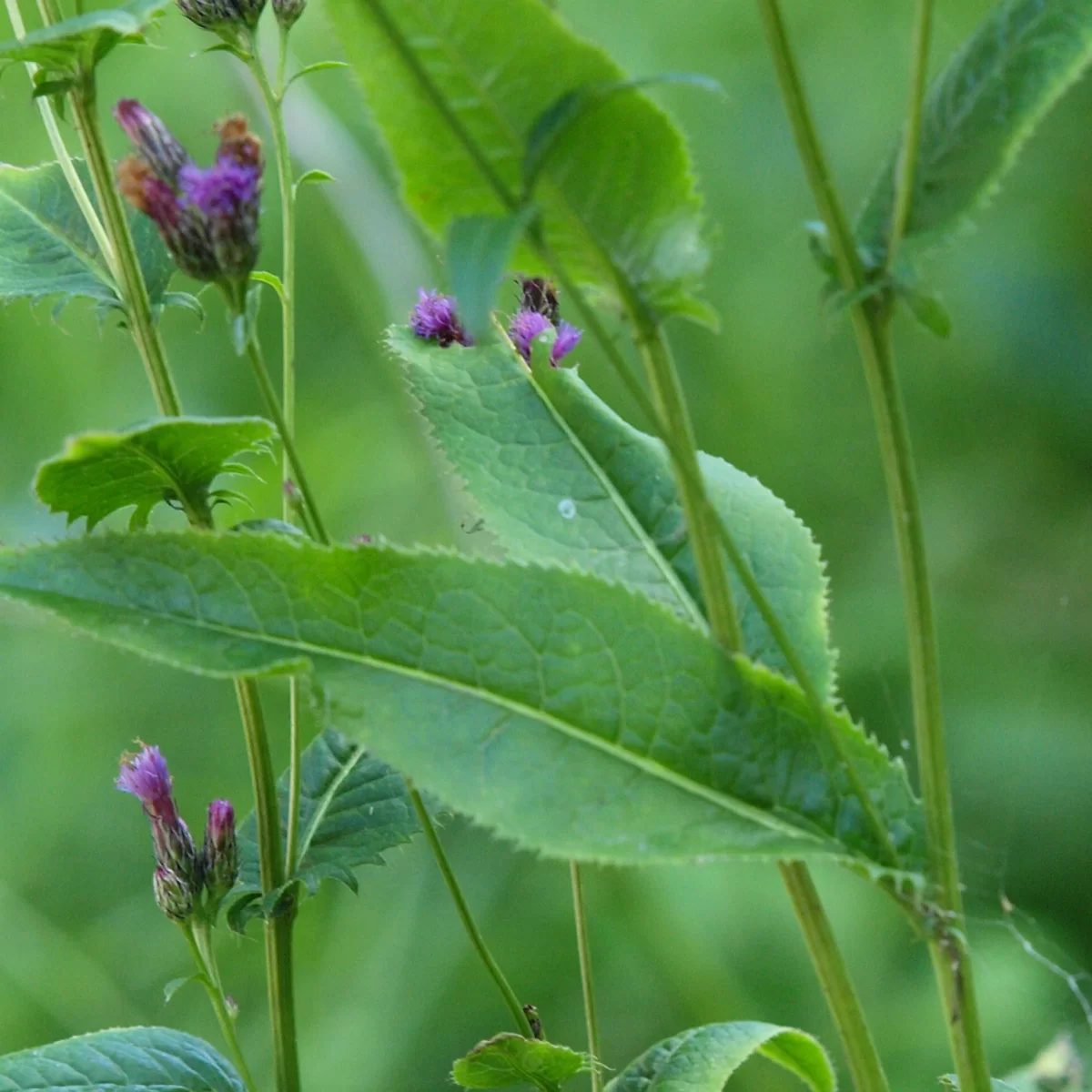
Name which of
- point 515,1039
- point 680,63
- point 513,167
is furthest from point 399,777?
point 680,63

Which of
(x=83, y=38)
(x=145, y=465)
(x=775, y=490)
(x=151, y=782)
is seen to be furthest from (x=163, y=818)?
(x=775, y=490)

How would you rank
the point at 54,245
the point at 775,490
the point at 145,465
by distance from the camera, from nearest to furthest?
the point at 145,465 < the point at 54,245 < the point at 775,490

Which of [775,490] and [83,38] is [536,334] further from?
[775,490]

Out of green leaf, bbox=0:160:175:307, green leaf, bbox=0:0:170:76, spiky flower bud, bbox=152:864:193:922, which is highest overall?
green leaf, bbox=0:0:170:76

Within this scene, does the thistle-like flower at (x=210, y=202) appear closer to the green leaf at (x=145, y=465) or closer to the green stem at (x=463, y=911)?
the green leaf at (x=145, y=465)

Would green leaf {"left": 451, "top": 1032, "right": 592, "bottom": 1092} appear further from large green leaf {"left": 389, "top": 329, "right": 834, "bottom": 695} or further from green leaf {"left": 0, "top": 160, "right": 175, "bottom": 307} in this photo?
green leaf {"left": 0, "top": 160, "right": 175, "bottom": 307}

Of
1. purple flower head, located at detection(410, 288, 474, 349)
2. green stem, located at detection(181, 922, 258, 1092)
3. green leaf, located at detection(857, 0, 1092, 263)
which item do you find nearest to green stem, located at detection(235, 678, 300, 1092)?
green stem, located at detection(181, 922, 258, 1092)
